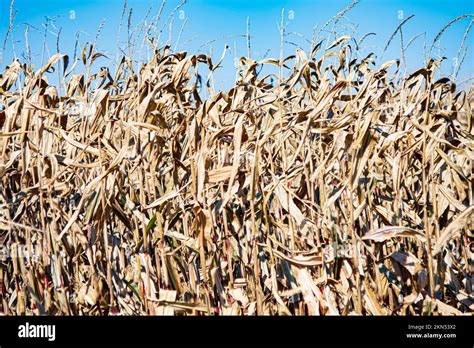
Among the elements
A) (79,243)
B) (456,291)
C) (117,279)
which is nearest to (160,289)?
(117,279)

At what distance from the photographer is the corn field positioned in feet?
6.03

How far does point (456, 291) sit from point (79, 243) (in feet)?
4.65

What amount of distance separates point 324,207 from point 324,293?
32cm

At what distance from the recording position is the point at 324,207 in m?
1.83

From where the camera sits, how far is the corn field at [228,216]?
6.03 ft

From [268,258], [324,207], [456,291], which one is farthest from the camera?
[268,258]

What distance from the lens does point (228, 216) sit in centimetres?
207

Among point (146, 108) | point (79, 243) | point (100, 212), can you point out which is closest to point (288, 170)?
point (146, 108)
